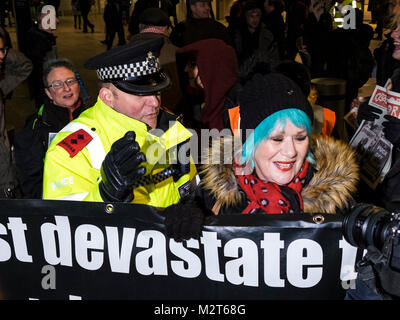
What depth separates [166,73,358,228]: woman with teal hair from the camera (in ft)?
8.30

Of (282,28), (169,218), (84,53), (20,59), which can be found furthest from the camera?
(84,53)

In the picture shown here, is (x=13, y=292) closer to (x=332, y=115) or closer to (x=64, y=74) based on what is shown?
(x=64, y=74)

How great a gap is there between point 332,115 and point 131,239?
2.38 m

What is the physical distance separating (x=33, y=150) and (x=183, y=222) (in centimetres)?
216

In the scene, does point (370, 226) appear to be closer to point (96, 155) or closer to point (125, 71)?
point (96, 155)

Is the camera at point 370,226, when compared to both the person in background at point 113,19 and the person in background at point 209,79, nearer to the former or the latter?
the person in background at point 209,79

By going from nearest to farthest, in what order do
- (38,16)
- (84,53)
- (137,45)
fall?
(137,45), (38,16), (84,53)

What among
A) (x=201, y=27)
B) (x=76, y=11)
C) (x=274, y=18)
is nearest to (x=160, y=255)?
(x=201, y=27)

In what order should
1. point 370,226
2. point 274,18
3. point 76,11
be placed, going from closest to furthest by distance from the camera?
1. point 370,226
2. point 274,18
3. point 76,11

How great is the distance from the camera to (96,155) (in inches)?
109

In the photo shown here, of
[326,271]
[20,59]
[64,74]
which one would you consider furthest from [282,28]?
[326,271]

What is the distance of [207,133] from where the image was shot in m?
4.68

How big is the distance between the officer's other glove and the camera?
0.59 m

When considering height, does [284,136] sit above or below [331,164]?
above
